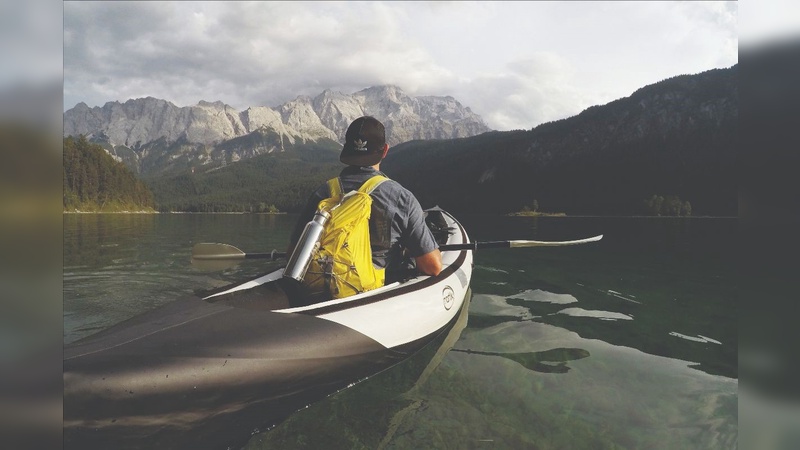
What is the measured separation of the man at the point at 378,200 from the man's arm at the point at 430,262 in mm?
136

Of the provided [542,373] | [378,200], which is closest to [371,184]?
[378,200]

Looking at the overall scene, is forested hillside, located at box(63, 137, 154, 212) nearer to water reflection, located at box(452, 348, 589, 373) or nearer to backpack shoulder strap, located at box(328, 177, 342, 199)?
backpack shoulder strap, located at box(328, 177, 342, 199)

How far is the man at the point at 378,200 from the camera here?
5398mm

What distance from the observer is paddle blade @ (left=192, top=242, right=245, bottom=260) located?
7645mm

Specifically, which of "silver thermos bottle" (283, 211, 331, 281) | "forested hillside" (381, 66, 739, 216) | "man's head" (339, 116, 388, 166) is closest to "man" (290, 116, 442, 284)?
"man's head" (339, 116, 388, 166)

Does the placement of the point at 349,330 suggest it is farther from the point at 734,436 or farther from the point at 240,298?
the point at 734,436

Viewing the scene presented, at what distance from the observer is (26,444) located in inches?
37.1

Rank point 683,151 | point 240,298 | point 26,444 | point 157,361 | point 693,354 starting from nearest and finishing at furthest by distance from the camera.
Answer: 1. point 26,444
2. point 157,361
3. point 240,298
4. point 693,354
5. point 683,151

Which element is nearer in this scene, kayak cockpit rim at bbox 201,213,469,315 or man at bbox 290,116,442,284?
kayak cockpit rim at bbox 201,213,469,315

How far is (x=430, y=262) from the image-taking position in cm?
605

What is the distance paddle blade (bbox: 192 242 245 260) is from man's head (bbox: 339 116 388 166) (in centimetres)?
348

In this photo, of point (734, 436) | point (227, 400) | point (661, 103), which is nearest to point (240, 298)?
point (227, 400)

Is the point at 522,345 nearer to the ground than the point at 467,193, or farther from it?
nearer to the ground

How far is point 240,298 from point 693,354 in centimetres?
658
